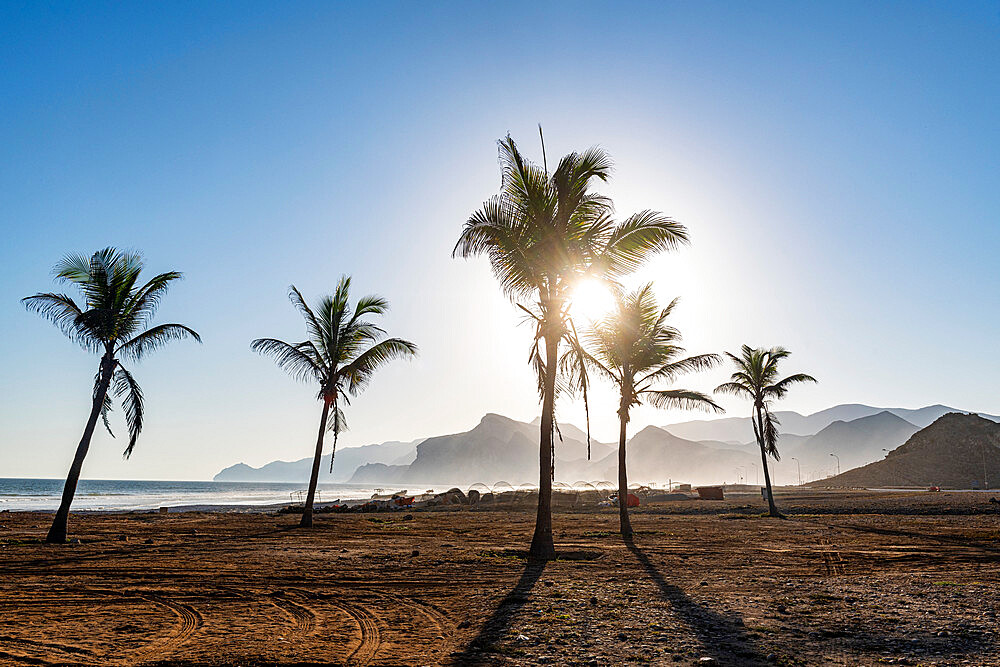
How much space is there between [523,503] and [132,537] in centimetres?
3074

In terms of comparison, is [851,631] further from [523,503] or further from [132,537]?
[523,503]

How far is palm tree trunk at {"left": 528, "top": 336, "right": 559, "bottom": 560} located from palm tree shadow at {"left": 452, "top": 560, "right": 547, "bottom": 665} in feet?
8.44

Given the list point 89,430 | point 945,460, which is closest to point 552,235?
point 89,430

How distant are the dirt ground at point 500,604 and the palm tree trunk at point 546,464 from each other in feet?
2.03

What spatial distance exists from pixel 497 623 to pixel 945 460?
127m

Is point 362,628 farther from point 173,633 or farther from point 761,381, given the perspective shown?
point 761,381

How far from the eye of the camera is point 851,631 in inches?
268

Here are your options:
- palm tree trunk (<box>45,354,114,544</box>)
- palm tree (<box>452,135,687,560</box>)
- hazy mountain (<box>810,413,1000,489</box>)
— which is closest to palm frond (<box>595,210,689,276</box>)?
palm tree (<box>452,135,687,560</box>)

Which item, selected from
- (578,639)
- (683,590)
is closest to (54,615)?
(578,639)

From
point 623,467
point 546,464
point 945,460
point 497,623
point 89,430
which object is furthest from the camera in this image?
point 945,460

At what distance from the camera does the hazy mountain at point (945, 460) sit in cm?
10044

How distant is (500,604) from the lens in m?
8.60

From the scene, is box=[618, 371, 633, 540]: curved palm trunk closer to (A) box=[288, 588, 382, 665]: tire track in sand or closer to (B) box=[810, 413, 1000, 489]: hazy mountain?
(A) box=[288, 588, 382, 665]: tire track in sand

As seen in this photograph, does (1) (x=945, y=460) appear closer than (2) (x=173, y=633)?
No
